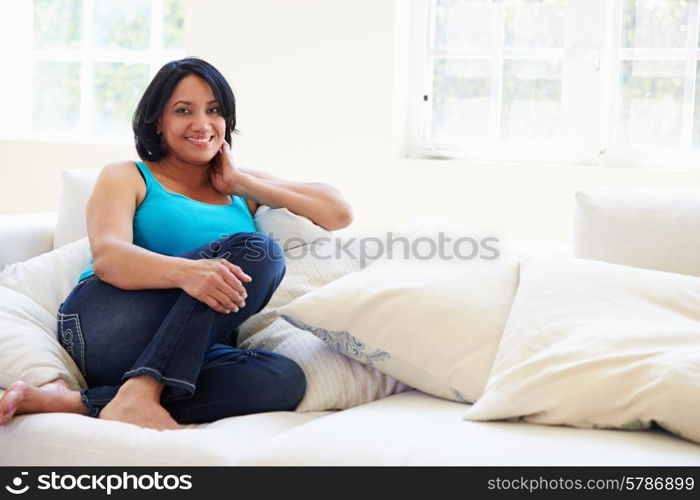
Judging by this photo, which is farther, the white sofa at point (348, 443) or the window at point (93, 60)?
the window at point (93, 60)

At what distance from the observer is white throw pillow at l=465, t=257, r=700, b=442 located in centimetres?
151

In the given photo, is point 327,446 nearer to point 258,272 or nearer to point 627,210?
point 258,272

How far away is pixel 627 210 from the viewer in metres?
2.03

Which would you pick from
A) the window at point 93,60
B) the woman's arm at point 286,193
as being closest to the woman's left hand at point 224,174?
the woman's arm at point 286,193

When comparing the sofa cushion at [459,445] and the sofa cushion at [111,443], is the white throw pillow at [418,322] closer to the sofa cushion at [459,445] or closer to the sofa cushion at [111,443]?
the sofa cushion at [459,445]

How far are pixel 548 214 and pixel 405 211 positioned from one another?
54cm

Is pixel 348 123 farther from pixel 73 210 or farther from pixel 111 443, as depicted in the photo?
pixel 111 443

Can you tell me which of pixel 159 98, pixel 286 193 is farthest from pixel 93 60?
pixel 286 193

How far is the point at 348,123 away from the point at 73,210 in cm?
138

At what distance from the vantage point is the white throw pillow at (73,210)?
2.43 metres

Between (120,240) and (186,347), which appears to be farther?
(120,240)

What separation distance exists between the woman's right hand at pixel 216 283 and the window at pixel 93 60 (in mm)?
2466

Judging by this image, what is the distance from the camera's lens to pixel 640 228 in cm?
200

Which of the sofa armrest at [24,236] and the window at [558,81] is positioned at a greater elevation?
the window at [558,81]
